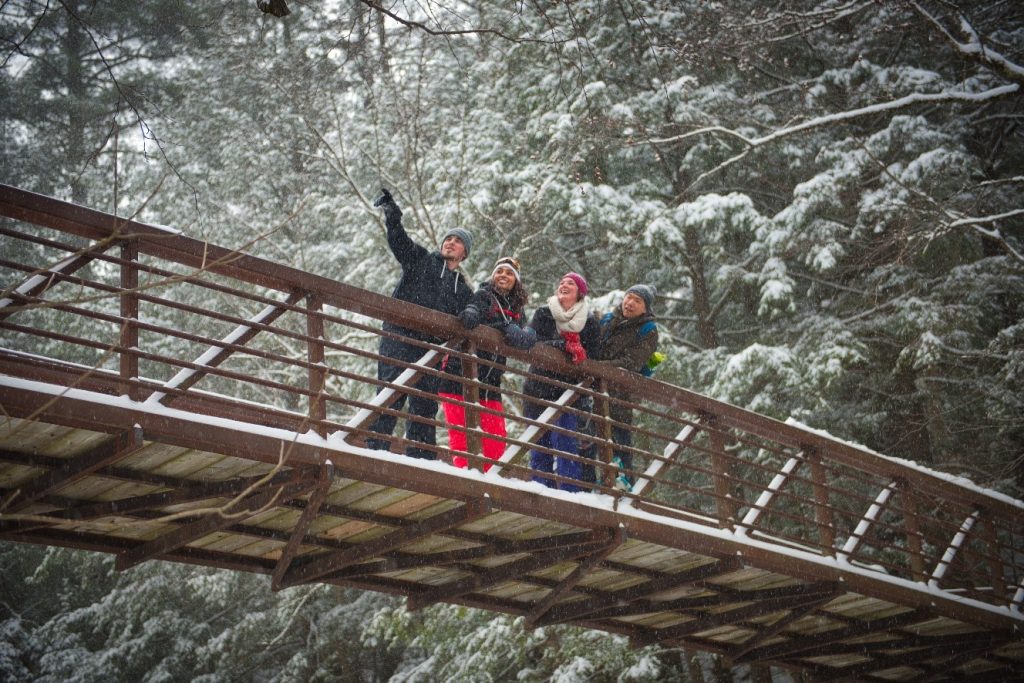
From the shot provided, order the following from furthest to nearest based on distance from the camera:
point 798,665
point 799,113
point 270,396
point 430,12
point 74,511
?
point 270,396, point 799,113, point 798,665, point 74,511, point 430,12

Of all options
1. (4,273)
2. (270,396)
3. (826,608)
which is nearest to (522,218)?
(270,396)

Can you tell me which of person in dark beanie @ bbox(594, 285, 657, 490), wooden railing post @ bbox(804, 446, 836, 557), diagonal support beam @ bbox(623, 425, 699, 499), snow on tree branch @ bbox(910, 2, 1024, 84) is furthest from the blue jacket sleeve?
snow on tree branch @ bbox(910, 2, 1024, 84)

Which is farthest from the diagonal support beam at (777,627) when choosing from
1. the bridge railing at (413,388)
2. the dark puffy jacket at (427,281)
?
the dark puffy jacket at (427,281)

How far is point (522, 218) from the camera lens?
1493 centimetres

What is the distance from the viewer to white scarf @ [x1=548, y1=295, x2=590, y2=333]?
680cm

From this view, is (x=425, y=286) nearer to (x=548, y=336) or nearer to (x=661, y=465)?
(x=548, y=336)

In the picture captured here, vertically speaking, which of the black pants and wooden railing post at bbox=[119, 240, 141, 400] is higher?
wooden railing post at bbox=[119, 240, 141, 400]

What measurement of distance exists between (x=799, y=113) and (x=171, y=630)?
1431 cm

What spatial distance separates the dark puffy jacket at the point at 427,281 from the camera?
668 cm

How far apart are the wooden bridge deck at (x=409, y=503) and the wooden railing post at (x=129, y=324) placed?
0.7 inches

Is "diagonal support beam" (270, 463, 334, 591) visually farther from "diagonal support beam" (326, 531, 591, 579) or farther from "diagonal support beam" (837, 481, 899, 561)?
"diagonal support beam" (837, 481, 899, 561)

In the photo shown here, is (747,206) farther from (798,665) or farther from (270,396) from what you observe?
(270,396)

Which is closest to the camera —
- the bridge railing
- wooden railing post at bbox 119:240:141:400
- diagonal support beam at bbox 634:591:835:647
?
the bridge railing

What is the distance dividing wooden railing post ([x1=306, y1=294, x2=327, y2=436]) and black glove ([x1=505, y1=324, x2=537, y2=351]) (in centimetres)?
118
